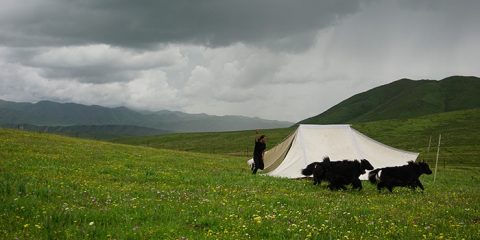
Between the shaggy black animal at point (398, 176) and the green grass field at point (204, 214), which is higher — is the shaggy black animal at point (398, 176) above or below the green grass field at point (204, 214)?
above

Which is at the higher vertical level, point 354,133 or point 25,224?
point 354,133

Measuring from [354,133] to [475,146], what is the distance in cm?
9351

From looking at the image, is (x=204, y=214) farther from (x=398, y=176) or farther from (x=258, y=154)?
(x=258, y=154)

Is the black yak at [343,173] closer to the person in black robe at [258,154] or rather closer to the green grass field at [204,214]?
the green grass field at [204,214]

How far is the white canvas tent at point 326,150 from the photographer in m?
31.2

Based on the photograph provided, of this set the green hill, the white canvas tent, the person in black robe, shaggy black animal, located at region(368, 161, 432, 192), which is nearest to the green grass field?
shaggy black animal, located at region(368, 161, 432, 192)

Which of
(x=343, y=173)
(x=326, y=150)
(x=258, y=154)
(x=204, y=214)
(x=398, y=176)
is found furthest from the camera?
(x=326, y=150)

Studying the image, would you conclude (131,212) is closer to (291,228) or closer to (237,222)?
(237,222)

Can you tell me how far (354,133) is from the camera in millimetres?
33875

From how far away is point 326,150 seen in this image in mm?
31797

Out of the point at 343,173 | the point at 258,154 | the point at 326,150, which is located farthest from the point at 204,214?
the point at 326,150

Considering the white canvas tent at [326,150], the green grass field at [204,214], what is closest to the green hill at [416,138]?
the white canvas tent at [326,150]

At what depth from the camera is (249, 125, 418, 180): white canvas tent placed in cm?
3117

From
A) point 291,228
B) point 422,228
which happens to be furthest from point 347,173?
point 291,228
